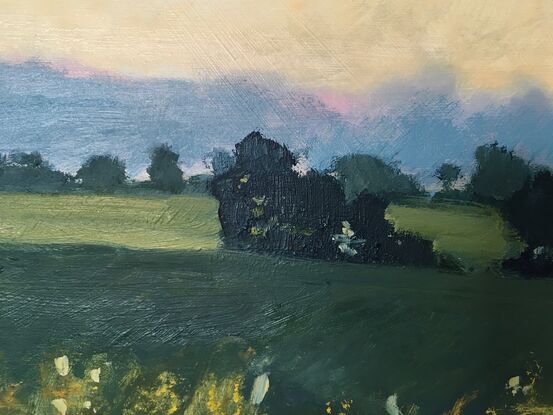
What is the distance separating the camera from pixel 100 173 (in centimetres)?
130

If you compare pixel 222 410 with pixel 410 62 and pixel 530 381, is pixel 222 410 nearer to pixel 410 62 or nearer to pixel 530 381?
pixel 530 381

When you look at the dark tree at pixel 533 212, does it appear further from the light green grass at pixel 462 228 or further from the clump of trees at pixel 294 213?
the clump of trees at pixel 294 213

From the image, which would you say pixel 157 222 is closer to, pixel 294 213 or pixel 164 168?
pixel 164 168

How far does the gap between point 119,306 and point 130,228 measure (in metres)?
0.21

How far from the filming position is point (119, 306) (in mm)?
1315

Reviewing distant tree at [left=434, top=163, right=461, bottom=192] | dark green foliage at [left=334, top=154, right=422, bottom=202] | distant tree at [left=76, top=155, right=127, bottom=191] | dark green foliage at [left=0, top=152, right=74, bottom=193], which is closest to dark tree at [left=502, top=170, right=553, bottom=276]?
distant tree at [left=434, top=163, right=461, bottom=192]

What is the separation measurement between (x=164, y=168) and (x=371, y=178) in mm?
545

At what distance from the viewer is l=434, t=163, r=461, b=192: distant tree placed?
53.6 inches

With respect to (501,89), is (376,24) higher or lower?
higher

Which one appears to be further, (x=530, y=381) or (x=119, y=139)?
(x=530, y=381)

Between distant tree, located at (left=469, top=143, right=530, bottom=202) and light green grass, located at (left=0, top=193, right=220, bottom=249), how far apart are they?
2.34ft

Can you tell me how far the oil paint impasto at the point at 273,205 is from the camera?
130 cm

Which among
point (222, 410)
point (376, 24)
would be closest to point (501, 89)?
point (376, 24)

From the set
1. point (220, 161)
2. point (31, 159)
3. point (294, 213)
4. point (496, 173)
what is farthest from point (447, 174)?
point (31, 159)
